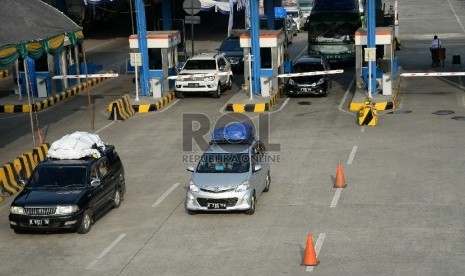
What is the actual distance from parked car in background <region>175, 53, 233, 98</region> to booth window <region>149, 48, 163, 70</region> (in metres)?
2.31

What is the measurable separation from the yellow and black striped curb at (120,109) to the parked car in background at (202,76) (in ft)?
→ 11.0

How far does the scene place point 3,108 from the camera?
3709 centimetres

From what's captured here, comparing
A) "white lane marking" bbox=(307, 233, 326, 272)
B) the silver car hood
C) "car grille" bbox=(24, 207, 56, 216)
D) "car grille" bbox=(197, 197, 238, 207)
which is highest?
the silver car hood

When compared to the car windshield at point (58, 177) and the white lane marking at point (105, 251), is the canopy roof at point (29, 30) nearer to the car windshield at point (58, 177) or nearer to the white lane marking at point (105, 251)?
the car windshield at point (58, 177)

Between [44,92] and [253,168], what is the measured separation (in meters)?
18.6

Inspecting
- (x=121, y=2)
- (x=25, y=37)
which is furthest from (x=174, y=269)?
(x=121, y=2)

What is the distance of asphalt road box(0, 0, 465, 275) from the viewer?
741 inches

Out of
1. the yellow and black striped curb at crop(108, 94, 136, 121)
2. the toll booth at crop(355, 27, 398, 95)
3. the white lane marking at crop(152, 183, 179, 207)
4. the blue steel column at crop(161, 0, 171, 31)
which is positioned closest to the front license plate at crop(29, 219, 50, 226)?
the white lane marking at crop(152, 183, 179, 207)

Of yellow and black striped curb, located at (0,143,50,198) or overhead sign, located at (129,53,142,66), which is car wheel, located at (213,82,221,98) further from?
yellow and black striped curb, located at (0,143,50,198)

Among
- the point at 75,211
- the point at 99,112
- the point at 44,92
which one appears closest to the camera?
the point at 75,211

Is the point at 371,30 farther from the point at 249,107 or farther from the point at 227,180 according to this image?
the point at 227,180

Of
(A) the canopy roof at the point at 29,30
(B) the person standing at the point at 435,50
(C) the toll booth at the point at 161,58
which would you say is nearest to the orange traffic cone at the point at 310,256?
(A) the canopy roof at the point at 29,30

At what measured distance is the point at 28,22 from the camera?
2888 centimetres

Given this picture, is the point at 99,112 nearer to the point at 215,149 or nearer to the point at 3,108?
the point at 3,108
